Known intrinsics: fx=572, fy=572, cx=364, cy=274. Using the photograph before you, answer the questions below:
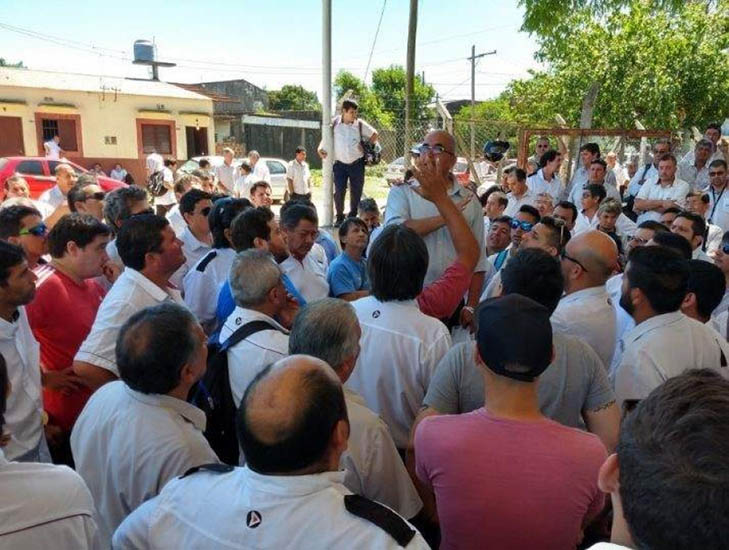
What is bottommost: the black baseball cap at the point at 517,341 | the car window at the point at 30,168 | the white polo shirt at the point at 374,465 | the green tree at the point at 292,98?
the white polo shirt at the point at 374,465

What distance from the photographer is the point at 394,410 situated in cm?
234

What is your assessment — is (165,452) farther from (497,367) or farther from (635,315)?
(635,315)

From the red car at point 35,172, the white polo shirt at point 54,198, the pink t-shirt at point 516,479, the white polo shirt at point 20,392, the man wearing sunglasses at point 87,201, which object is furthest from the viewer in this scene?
the red car at point 35,172

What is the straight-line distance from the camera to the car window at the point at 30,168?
14924 millimetres

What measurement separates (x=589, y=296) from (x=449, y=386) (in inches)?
39.3

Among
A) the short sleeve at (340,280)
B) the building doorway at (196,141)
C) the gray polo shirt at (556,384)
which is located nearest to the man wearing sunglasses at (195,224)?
the short sleeve at (340,280)

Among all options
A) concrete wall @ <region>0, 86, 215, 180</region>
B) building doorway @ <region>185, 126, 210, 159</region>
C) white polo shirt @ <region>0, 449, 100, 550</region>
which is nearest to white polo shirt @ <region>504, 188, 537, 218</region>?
white polo shirt @ <region>0, 449, 100, 550</region>

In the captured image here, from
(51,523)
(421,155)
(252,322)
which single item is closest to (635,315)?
(421,155)

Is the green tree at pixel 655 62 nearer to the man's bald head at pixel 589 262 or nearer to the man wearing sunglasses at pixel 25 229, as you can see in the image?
the man's bald head at pixel 589 262

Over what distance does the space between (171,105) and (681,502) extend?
28.6 m

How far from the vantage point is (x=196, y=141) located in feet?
92.9

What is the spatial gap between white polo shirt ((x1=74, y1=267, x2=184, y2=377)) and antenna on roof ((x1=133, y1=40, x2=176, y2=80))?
4196 centimetres

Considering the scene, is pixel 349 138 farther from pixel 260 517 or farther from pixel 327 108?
pixel 260 517

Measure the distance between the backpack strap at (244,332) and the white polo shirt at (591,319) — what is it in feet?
4.12
